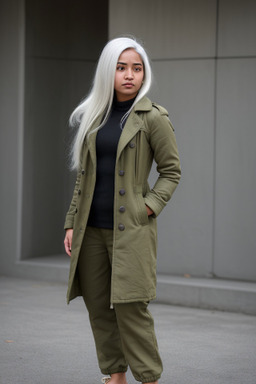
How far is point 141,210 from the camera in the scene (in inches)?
170

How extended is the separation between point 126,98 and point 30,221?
5.68 m

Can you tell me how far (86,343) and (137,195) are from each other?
2255mm

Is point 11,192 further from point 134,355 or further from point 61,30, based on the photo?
point 134,355

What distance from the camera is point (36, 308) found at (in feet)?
25.4

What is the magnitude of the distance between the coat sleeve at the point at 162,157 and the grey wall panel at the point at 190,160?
13.7ft

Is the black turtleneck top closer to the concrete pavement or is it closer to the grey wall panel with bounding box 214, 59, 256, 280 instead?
the concrete pavement

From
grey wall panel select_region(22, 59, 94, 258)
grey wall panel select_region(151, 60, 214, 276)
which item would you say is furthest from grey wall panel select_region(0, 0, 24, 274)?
grey wall panel select_region(151, 60, 214, 276)

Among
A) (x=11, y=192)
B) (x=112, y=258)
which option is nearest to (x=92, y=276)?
(x=112, y=258)

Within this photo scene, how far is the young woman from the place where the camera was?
431 cm

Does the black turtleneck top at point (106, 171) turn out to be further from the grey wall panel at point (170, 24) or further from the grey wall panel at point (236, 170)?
the grey wall panel at point (170, 24)

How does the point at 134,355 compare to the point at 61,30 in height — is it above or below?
below

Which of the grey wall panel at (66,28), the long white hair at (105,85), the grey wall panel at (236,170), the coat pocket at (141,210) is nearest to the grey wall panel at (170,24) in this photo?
the grey wall panel at (236,170)

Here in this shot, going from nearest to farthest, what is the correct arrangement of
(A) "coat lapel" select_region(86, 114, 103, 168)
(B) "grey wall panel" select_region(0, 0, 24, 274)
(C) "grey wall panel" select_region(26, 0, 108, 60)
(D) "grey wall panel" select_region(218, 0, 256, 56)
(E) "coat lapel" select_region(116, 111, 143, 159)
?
(E) "coat lapel" select_region(116, 111, 143, 159)
(A) "coat lapel" select_region(86, 114, 103, 168)
(D) "grey wall panel" select_region(218, 0, 256, 56)
(B) "grey wall panel" select_region(0, 0, 24, 274)
(C) "grey wall panel" select_region(26, 0, 108, 60)

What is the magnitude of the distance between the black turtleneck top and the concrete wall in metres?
4.13
